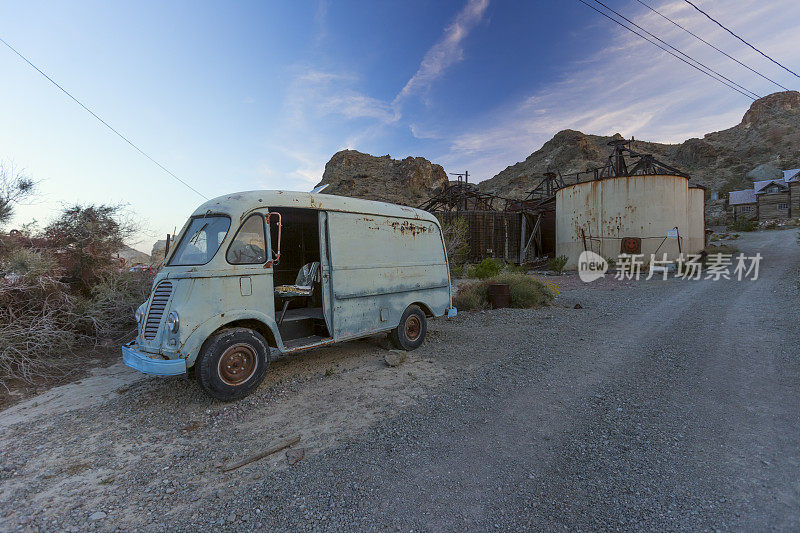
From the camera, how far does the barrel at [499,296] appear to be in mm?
10367

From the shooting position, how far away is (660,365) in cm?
545

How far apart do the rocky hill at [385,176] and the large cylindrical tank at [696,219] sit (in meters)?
28.4

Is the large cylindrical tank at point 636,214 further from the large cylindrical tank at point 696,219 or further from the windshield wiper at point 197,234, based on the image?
the windshield wiper at point 197,234

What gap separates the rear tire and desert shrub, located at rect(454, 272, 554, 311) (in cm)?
366

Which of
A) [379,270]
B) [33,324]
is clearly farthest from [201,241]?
[33,324]

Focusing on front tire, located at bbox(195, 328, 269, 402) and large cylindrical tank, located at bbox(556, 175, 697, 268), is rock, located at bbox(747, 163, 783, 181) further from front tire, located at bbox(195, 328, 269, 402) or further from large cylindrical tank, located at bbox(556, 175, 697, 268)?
front tire, located at bbox(195, 328, 269, 402)

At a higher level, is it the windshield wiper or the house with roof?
the house with roof

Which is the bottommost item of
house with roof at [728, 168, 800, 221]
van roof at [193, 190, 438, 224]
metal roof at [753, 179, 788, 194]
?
van roof at [193, 190, 438, 224]

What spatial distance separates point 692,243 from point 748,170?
215 feet

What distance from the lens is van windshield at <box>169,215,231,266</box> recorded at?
440cm

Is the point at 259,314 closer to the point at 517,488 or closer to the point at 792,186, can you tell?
the point at 517,488

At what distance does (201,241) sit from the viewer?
457cm

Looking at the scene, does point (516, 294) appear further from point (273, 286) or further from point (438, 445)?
point (438, 445)

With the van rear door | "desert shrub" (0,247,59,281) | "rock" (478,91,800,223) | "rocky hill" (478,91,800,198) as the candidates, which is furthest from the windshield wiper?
"rocky hill" (478,91,800,198)
